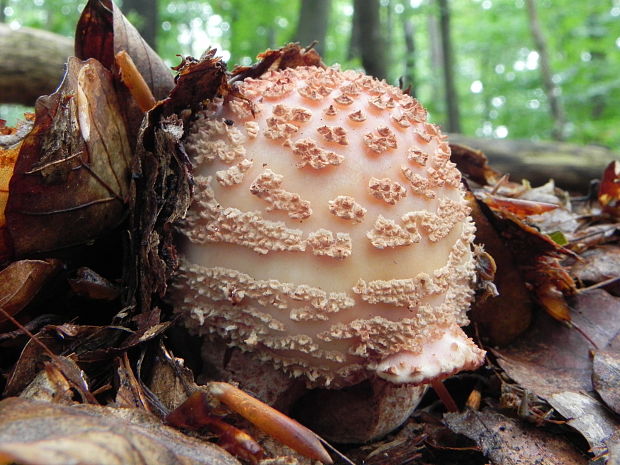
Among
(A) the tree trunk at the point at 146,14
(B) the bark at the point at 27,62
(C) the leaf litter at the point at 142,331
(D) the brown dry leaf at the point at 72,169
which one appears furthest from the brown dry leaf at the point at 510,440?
(A) the tree trunk at the point at 146,14

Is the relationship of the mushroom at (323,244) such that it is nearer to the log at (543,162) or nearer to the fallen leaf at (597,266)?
the fallen leaf at (597,266)

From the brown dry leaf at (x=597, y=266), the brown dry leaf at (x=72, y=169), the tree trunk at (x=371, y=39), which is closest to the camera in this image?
the brown dry leaf at (x=72, y=169)

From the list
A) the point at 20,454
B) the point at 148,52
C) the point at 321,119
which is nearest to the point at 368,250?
the point at 321,119

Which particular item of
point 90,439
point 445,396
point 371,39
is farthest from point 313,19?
point 90,439

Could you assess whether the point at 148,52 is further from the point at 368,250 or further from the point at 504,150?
the point at 504,150

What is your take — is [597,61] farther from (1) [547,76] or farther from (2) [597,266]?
(2) [597,266]

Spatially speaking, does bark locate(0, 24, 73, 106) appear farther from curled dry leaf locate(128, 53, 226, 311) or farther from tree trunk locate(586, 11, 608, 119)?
tree trunk locate(586, 11, 608, 119)
